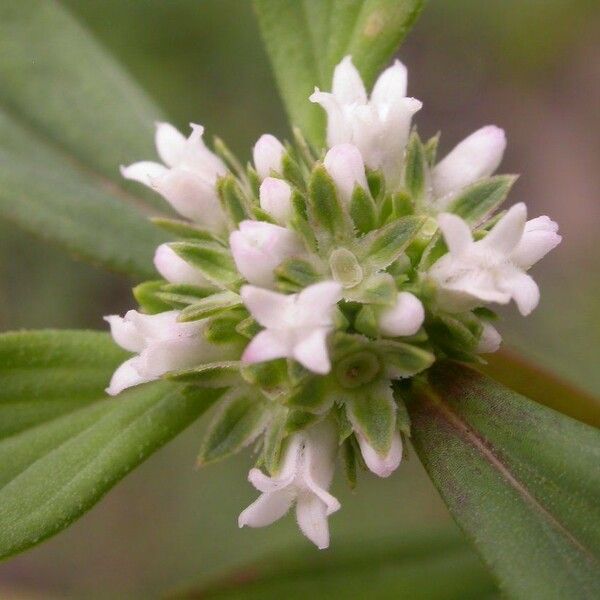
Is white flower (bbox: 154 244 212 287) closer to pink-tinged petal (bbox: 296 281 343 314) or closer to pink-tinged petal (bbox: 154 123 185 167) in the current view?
pink-tinged petal (bbox: 154 123 185 167)

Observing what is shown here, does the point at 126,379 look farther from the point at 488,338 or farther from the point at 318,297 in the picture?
the point at 488,338

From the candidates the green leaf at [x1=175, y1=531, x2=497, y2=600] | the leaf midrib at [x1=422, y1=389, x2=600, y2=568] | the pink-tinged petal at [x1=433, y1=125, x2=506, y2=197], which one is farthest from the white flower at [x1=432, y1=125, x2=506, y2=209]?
the green leaf at [x1=175, y1=531, x2=497, y2=600]

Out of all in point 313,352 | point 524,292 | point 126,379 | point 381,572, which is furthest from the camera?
point 381,572

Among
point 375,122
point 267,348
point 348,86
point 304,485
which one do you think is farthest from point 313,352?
point 348,86

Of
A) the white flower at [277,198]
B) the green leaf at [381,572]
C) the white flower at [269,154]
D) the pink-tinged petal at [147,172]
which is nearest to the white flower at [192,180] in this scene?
the pink-tinged petal at [147,172]

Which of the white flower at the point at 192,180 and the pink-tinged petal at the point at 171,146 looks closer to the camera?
the white flower at the point at 192,180

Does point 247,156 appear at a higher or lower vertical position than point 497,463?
higher

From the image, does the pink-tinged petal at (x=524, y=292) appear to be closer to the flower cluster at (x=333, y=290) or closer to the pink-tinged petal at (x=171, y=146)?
the flower cluster at (x=333, y=290)
